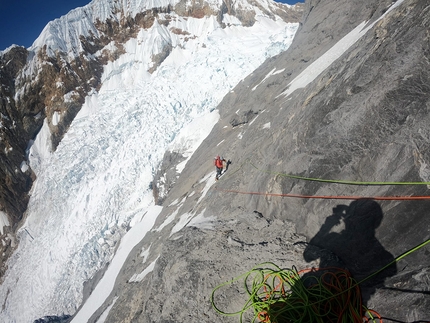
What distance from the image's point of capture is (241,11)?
44.2 metres

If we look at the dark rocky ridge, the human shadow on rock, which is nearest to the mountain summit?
the human shadow on rock

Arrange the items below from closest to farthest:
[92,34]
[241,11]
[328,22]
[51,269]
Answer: [328,22], [51,269], [92,34], [241,11]

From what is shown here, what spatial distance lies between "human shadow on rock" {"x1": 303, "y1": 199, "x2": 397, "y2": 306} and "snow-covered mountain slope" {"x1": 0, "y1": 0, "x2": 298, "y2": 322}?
789 inches

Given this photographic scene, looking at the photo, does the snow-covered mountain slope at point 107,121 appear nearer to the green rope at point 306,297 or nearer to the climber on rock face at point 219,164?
the climber on rock face at point 219,164

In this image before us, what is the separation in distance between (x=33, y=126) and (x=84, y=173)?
54.5 ft

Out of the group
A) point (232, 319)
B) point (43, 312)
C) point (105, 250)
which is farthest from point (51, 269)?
point (232, 319)

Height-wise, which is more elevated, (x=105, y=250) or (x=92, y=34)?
(x=92, y=34)

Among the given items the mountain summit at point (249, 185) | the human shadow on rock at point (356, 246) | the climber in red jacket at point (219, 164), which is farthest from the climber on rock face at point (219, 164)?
the human shadow on rock at point (356, 246)

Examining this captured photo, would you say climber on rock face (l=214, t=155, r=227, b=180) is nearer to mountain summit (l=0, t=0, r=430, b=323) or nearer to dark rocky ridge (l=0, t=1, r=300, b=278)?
mountain summit (l=0, t=0, r=430, b=323)

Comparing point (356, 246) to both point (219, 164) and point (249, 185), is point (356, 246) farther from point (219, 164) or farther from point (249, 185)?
point (219, 164)

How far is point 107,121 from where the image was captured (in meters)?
30.6

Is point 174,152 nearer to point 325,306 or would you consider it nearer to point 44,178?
point 44,178

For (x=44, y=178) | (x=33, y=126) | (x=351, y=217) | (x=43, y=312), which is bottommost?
(x=43, y=312)

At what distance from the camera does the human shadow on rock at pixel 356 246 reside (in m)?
3.35
